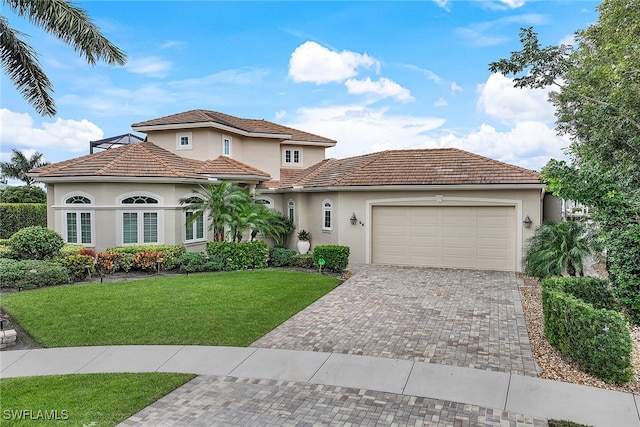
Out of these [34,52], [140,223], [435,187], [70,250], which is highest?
[34,52]

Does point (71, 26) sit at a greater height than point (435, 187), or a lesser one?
greater

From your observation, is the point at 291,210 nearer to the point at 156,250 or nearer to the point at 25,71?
the point at 156,250

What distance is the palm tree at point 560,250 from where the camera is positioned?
465 inches

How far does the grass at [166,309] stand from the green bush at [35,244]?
106 inches

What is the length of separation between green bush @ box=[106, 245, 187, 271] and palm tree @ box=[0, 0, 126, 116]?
5.47 meters

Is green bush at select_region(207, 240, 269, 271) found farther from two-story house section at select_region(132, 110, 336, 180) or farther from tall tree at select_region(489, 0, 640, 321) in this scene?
tall tree at select_region(489, 0, 640, 321)

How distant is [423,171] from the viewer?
16.7 meters

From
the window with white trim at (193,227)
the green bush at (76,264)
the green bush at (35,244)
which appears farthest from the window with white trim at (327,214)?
the green bush at (35,244)

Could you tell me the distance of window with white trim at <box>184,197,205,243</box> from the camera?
674 inches

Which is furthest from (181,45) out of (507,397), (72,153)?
(507,397)

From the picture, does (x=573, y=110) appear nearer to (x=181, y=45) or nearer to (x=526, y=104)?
(x=526, y=104)

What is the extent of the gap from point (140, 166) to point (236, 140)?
21.6 feet

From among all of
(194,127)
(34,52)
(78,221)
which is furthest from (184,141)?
(34,52)

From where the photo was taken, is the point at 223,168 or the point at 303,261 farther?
the point at 223,168
